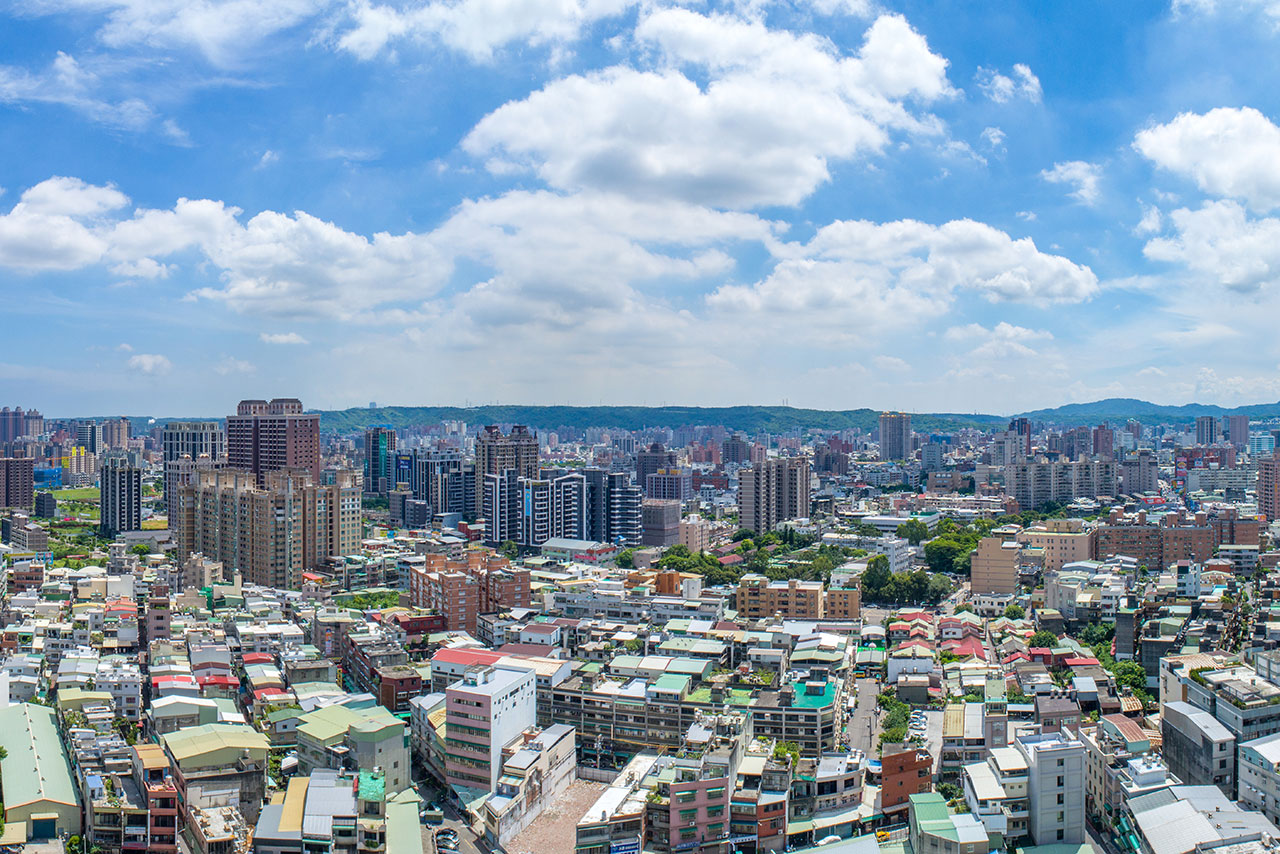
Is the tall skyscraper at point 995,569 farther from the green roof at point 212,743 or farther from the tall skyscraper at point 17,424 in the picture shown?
the tall skyscraper at point 17,424

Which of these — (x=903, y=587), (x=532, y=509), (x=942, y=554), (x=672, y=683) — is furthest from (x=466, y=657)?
(x=532, y=509)

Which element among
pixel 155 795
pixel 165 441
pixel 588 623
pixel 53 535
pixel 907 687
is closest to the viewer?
pixel 155 795

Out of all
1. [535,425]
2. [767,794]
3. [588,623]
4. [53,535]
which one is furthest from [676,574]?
[535,425]

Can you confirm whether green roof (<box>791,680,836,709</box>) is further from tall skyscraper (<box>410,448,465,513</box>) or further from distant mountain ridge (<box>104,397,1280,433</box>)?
distant mountain ridge (<box>104,397,1280,433</box>)

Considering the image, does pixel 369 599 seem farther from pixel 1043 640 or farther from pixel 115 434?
pixel 115 434

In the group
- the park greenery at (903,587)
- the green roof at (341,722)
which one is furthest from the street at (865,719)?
the park greenery at (903,587)

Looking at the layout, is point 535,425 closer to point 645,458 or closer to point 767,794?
point 645,458
